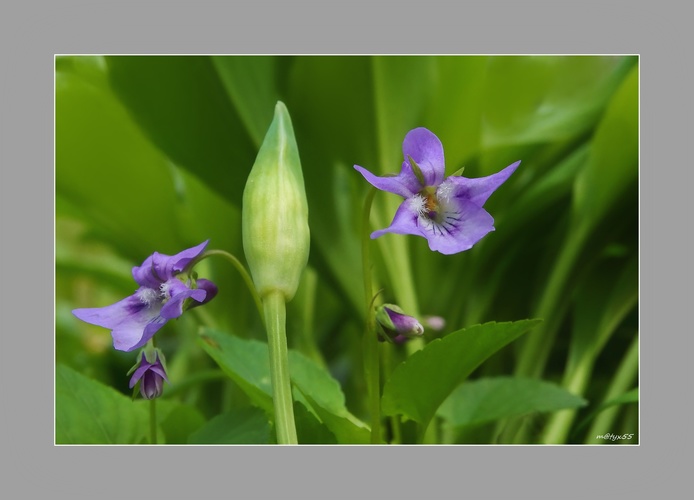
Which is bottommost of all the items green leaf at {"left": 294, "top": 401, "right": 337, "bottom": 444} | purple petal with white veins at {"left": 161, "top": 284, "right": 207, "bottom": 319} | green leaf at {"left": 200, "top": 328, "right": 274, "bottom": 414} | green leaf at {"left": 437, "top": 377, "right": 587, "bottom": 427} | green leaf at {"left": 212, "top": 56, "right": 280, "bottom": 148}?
green leaf at {"left": 294, "top": 401, "right": 337, "bottom": 444}

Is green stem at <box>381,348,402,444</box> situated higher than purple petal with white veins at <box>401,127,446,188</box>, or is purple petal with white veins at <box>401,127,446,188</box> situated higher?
purple petal with white veins at <box>401,127,446,188</box>

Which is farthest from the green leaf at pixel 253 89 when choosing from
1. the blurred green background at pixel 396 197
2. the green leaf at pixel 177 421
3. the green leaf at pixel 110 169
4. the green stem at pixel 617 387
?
the green stem at pixel 617 387

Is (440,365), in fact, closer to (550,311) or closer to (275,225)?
(275,225)

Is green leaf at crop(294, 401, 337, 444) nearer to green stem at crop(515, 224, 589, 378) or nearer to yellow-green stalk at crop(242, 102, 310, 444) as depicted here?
yellow-green stalk at crop(242, 102, 310, 444)

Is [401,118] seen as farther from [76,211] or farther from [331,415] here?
[76,211]

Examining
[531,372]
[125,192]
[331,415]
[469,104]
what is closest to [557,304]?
[531,372]

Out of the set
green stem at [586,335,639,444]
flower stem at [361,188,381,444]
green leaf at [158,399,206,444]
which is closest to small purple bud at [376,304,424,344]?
flower stem at [361,188,381,444]
